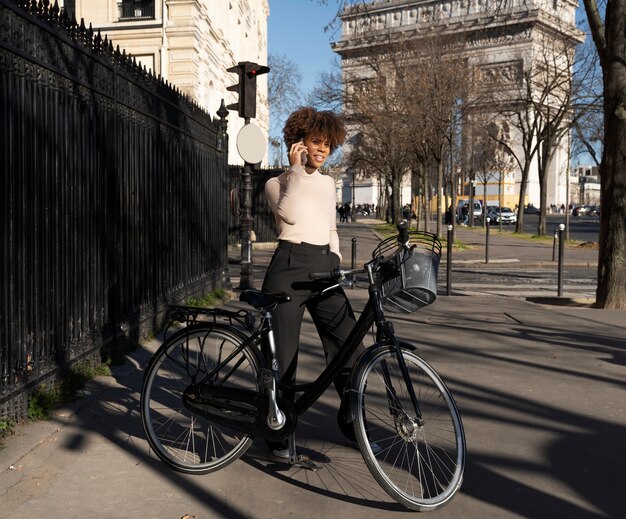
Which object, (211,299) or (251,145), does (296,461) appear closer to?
(211,299)

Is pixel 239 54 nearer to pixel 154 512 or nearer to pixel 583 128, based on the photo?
pixel 583 128

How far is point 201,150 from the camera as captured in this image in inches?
444

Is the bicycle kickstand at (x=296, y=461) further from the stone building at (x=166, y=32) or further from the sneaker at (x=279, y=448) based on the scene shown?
the stone building at (x=166, y=32)

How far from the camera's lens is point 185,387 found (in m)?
4.60

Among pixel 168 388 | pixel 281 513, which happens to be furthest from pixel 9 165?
pixel 281 513

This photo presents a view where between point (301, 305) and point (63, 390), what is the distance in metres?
2.05

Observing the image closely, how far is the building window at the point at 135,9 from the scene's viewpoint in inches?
1325

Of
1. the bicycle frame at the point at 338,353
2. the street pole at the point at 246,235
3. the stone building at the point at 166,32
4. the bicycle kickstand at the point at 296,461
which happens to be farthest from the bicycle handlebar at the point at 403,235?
Answer: the stone building at the point at 166,32

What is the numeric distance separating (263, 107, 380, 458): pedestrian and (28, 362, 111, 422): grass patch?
1.54 metres

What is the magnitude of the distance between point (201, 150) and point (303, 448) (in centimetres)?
698

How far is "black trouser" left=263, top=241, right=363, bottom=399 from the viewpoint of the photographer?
4.59 metres

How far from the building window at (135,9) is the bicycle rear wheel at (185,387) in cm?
3121

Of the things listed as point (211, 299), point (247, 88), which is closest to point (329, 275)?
point (211, 299)

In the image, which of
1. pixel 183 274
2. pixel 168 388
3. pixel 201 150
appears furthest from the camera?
pixel 201 150
